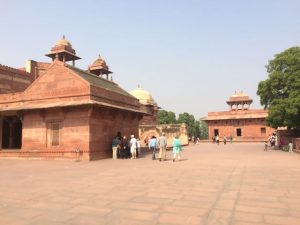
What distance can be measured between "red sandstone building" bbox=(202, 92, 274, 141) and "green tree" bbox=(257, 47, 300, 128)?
20894 mm

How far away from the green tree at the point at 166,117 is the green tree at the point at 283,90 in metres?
34.2

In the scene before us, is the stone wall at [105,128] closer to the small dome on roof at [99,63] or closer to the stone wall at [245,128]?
the small dome on roof at [99,63]

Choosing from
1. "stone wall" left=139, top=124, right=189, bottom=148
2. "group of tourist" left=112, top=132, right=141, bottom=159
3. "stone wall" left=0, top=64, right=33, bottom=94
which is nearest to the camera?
"group of tourist" left=112, top=132, right=141, bottom=159

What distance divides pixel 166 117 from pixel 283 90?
37.4m

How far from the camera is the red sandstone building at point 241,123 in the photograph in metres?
48.0

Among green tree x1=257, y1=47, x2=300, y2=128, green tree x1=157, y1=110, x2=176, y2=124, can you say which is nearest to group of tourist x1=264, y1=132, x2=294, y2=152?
green tree x1=257, y1=47, x2=300, y2=128

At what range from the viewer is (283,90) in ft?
83.1

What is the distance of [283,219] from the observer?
5.08 metres

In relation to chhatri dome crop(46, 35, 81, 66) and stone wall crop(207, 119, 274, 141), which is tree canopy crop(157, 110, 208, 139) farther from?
chhatri dome crop(46, 35, 81, 66)

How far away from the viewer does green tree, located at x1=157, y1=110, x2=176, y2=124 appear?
61.0 meters

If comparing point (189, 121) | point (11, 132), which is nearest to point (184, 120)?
point (189, 121)

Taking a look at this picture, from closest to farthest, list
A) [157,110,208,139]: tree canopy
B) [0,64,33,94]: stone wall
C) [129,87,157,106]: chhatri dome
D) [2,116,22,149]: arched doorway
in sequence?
[2,116,22,149]: arched doorway, [0,64,33,94]: stone wall, [129,87,157,106]: chhatri dome, [157,110,208,139]: tree canopy

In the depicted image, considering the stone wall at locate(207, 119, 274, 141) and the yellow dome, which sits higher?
the yellow dome

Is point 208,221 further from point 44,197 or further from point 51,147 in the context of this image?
point 51,147
